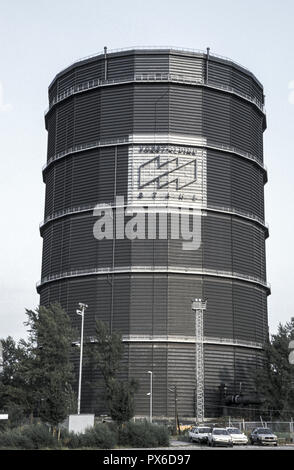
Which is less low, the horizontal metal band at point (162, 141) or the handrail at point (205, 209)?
the horizontal metal band at point (162, 141)

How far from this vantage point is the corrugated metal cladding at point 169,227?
65.5m

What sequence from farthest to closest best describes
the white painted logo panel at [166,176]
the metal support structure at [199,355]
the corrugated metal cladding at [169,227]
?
the white painted logo panel at [166,176], the corrugated metal cladding at [169,227], the metal support structure at [199,355]

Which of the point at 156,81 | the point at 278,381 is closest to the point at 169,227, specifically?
the point at 156,81

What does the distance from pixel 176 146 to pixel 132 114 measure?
616 cm

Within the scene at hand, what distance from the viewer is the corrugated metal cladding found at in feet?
215

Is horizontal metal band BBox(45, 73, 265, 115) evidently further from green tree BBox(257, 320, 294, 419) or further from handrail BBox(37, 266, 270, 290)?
green tree BBox(257, 320, 294, 419)

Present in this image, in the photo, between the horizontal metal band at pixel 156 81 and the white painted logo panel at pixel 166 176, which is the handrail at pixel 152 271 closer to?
the white painted logo panel at pixel 166 176

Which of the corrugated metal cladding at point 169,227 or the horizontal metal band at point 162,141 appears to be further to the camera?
the horizontal metal band at point 162,141

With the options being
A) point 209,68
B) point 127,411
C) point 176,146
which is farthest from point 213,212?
point 127,411

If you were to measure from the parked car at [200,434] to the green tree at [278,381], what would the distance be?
21838mm

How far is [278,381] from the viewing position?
65.1 metres

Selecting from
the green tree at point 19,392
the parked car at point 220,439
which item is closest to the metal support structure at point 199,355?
the green tree at point 19,392

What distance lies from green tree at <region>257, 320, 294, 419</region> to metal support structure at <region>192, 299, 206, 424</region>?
675cm

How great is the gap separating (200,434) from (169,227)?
29.6 m
